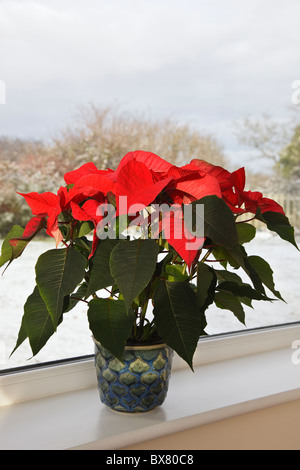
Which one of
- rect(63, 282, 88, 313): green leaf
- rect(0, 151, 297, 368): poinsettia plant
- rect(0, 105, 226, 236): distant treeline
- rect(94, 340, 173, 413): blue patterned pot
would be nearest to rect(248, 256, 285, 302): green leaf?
rect(0, 151, 297, 368): poinsettia plant

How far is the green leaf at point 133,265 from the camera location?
77 cm

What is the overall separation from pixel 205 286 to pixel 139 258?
0.15 m

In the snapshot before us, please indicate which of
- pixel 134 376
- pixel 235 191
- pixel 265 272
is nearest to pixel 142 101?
pixel 235 191

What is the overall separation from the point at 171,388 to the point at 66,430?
29 centimetres

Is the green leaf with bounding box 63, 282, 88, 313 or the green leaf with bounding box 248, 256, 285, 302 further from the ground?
the green leaf with bounding box 248, 256, 285, 302

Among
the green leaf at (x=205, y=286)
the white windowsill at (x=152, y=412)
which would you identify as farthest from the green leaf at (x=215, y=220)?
the white windowsill at (x=152, y=412)

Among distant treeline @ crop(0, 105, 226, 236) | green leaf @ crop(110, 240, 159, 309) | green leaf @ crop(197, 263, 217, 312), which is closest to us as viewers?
green leaf @ crop(110, 240, 159, 309)

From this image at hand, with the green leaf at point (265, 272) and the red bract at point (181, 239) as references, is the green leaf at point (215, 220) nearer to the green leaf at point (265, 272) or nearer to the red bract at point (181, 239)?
the red bract at point (181, 239)

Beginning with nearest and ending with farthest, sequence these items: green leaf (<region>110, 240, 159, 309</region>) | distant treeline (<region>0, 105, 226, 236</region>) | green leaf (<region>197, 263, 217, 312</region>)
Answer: green leaf (<region>110, 240, 159, 309</region>) < green leaf (<region>197, 263, 217, 312</region>) < distant treeline (<region>0, 105, 226, 236</region>)

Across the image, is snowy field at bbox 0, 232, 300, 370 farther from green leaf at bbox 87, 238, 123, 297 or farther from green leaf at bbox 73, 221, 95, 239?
green leaf at bbox 87, 238, 123, 297

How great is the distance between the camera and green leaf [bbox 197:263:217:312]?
34.8 inches

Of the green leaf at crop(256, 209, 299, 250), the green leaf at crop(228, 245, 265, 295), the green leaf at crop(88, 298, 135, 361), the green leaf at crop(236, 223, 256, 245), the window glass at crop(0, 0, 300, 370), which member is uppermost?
the window glass at crop(0, 0, 300, 370)

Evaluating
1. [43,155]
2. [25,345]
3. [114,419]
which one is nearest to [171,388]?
[114,419]

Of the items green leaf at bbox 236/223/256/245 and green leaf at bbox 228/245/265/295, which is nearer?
green leaf at bbox 228/245/265/295
